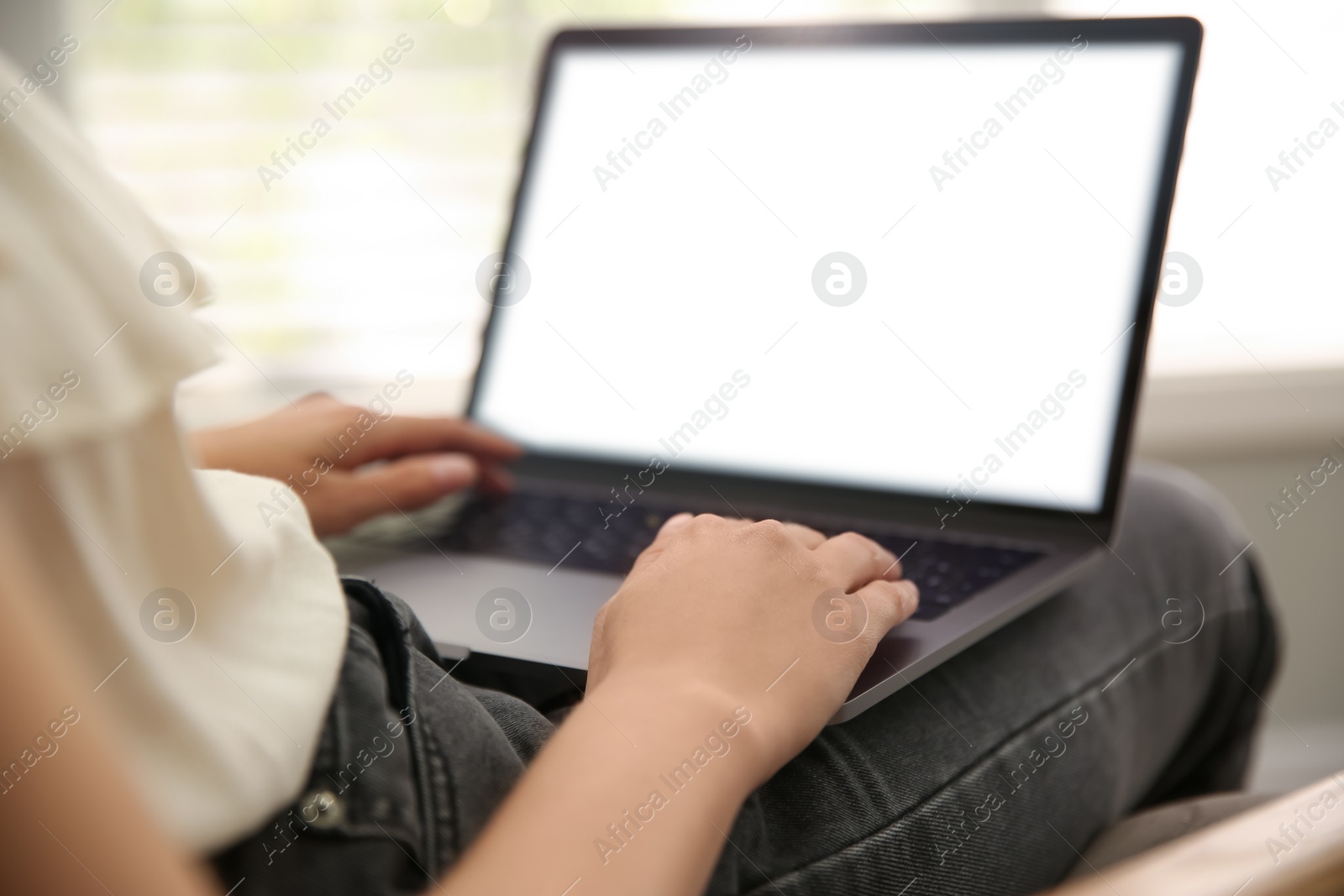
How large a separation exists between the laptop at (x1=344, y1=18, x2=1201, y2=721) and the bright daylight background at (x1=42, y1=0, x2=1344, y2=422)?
382mm

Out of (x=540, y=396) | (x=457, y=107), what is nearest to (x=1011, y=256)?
(x=540, y=396)

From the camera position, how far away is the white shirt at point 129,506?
26 centimetres

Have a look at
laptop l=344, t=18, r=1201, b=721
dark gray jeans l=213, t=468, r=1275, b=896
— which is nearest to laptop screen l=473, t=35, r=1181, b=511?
laptop l=344, t=18, r=1201, b=721

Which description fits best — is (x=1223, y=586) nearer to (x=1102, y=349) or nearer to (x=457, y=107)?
(x=1102, y=349)

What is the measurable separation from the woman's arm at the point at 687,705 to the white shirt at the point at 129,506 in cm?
7

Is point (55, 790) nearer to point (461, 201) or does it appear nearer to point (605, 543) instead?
point (605, 543)

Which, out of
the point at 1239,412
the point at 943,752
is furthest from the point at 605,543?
the point at 1239,412

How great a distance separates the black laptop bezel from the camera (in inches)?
22.5

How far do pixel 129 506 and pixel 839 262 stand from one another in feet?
1.54

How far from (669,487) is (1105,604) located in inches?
11.0

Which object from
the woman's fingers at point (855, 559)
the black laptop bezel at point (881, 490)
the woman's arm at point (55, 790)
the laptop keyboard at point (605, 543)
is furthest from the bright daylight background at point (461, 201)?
the woman's arm at point (55, 790)

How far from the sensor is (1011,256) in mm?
602

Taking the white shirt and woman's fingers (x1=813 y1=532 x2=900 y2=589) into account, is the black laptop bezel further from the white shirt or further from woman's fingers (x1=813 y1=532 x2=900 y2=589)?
the white shirt

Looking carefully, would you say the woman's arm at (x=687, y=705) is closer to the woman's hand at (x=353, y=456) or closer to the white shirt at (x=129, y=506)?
the white shirt at (x=129, y=506)
